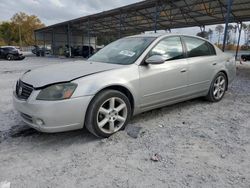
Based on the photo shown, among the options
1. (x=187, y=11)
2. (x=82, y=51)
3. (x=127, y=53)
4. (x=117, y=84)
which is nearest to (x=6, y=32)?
(x=82, y=51)

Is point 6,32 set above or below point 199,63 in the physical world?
above

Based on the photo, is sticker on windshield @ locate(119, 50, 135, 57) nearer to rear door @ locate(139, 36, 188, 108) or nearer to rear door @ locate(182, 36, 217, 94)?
rear door @ locate(139, 36, 188, 108)

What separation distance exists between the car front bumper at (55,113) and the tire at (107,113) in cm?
11

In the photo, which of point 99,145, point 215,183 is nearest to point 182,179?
point 215,183

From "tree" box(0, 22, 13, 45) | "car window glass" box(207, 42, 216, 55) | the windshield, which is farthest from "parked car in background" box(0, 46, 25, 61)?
"tree" box(0, 22, 13, 45)

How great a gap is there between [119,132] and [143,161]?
0.82m

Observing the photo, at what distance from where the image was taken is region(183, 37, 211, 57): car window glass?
13.7 ft

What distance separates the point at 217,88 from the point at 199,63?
96cm

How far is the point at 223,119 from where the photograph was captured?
12.6 feet

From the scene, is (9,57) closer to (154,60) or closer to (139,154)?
(154,60)

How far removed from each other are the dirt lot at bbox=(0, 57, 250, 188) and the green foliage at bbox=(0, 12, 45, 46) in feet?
211

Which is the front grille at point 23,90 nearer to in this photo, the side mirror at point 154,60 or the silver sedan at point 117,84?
the silver sedan at point 117,84

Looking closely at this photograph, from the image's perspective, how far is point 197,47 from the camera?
4.37 metres

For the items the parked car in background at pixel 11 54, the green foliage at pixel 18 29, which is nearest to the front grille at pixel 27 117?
the parked car in background at pixel 11 54
